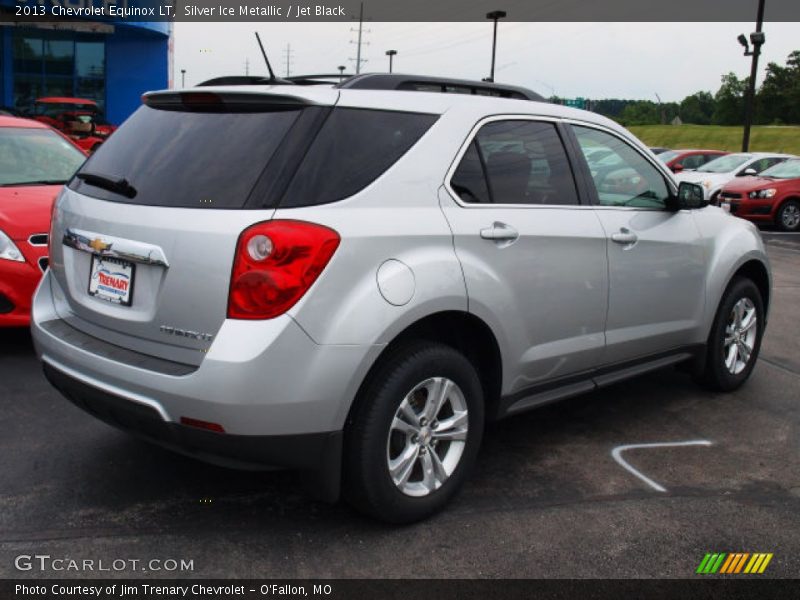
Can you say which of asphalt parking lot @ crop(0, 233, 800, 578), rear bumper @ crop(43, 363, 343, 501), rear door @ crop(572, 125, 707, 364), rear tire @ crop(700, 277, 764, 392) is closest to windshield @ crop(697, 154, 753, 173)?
rear tire @ crop(700, 277, 764, 392)

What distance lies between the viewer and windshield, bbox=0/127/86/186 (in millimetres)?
6387

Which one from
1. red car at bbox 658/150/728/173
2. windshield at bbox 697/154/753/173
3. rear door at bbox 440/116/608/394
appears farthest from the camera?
red car at bbox 658/150/728/173

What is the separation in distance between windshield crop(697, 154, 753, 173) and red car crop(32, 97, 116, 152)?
13761mm

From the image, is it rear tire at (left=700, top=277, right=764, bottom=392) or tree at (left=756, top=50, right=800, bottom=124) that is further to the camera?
tree at (left=756, top=50, right=800, bottom=124)

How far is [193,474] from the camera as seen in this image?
3.83 m

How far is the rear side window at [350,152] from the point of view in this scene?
3.03 meters

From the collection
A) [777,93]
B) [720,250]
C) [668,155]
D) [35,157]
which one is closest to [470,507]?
[720,250]

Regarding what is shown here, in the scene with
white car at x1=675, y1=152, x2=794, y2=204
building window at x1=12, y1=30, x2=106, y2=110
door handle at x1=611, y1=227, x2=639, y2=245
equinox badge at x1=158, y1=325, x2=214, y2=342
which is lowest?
equinox badge at x1=158, y1=325, x2=214, y2=342

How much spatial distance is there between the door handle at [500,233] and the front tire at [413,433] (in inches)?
20.1

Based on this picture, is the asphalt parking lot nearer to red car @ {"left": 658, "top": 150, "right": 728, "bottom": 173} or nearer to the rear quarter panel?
the rear quarter panel

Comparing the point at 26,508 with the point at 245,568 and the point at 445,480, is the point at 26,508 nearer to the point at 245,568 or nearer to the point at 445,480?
the point at 245,568

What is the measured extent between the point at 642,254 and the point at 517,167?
0.98 m

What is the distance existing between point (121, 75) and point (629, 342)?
29.6 m

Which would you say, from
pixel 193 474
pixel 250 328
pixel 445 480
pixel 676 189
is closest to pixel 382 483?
pixel 445 480
